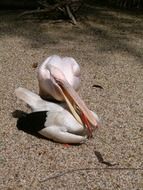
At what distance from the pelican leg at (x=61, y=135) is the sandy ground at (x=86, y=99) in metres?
0.04

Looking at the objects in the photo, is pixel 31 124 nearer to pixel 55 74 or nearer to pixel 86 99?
pixel 55 74

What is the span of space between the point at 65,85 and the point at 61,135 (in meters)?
0.29

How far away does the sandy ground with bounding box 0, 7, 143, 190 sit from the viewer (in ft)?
7.72

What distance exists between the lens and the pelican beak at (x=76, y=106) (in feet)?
8.59

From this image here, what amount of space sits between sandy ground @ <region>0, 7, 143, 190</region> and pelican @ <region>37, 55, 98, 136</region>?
0.53ft

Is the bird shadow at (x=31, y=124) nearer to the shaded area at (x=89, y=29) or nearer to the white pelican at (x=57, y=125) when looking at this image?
the white pelican at (x=57, y=125)

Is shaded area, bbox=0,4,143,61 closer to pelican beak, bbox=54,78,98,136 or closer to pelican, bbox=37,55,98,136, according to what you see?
pelican, bbox=37,55,98,136

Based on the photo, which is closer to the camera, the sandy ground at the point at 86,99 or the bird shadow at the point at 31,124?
the sandy ground at the point at 86,99

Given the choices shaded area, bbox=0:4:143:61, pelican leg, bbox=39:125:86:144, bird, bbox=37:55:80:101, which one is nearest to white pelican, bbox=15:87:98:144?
pelican leg, bbox=39:125:86:144

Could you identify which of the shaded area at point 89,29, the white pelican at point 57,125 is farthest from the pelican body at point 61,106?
the shaded area at point 89,29

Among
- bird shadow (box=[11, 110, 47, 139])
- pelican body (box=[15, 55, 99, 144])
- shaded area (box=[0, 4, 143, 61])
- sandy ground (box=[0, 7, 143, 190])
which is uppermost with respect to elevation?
pelican body (box=[15, 55, 99, 144])

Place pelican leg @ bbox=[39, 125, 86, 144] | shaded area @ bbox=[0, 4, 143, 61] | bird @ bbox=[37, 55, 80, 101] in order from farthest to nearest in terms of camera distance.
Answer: shaded area @ bbox=[0, 4, 143, 61], bird @ bbox=[37, 55, 80, 101], pelican leg @ bbox=[39, 125, 86, 144]

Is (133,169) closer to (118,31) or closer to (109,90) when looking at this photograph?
(109,90)

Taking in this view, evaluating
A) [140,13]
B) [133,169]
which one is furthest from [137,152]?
[140,13]
